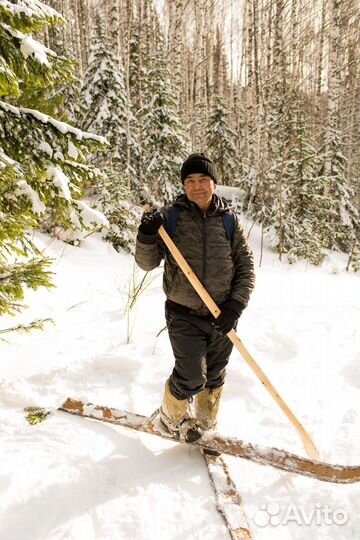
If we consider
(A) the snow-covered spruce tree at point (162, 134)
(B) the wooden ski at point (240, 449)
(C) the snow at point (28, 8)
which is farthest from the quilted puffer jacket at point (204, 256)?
(A) the snow-covered spruce tree at point (162, 134)

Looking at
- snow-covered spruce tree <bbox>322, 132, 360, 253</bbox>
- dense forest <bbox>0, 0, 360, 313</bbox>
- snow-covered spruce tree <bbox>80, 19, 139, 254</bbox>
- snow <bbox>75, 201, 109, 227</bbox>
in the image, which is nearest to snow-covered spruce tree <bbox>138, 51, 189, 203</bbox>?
dense forest <bbox>0, 0, 360, 313</bbox>

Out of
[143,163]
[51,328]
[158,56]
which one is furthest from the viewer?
[143,163]

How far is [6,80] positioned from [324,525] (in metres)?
3.61

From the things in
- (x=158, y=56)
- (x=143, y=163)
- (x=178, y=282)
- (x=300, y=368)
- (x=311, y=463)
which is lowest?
(x=300, y=368)

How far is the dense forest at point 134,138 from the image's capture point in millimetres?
2883

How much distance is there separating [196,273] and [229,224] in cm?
46

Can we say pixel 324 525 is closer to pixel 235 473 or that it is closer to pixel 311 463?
pixel 311 463

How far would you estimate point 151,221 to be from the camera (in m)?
2.54

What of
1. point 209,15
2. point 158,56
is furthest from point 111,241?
point 209,15

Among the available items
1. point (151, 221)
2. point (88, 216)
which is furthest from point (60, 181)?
point (151, 221)

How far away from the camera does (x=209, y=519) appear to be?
7.40ft

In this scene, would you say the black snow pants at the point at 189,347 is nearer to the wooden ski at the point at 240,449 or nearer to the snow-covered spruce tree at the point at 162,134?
the wooden ski at the point at 240,449

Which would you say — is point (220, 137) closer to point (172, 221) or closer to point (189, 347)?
point (172, 221)

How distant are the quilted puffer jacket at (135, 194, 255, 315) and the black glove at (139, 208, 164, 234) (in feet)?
0.17
